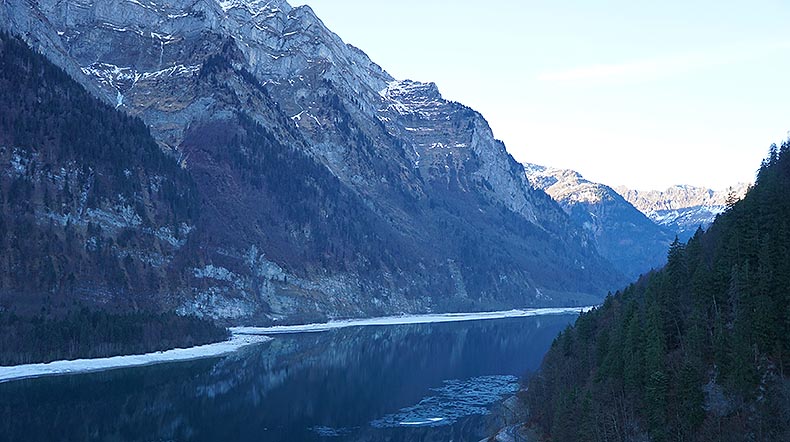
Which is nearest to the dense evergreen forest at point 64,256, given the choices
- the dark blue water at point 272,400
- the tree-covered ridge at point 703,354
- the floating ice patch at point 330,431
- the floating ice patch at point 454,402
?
the dark blue water at point 272,400

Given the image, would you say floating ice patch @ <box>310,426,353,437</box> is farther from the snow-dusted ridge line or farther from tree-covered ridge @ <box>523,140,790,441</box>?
the snow-dusted ridge line

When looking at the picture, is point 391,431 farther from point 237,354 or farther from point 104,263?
point 104,263

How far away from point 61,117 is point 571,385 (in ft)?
539

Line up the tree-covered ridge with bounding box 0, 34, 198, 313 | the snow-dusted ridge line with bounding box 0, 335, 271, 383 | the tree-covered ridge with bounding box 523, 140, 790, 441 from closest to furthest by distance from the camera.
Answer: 1. the tree-covered ridge with bounding box 523, 140, 790, 441
2. the snow-dusted ridge line with bounding box 0, 335, 271, 383
3. the tree-covered ridge with bounding box 0, 34, 198, 313

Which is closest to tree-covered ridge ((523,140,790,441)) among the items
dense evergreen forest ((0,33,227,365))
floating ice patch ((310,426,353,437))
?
floating ice patch ((310,426,353,437))

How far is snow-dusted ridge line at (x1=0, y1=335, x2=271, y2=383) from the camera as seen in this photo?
409ft

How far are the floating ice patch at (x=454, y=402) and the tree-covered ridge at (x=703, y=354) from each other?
18.2m

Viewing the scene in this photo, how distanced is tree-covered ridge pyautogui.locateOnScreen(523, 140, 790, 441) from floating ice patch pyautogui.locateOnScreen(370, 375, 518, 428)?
18.2 m

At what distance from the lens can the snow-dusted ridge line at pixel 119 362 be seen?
4914 inches

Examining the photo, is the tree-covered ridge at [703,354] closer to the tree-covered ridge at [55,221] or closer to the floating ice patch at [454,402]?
the floating ice patch at [454,402]

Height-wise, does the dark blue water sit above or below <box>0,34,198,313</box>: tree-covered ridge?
below

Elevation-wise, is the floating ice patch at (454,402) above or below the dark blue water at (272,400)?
below

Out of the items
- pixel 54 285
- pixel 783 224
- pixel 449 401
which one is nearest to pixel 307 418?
pixel 449 401

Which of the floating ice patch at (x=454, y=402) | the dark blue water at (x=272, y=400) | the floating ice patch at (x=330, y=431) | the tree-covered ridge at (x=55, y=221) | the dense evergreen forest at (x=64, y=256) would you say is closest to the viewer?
the dark blue water at (x=272, y=400)
